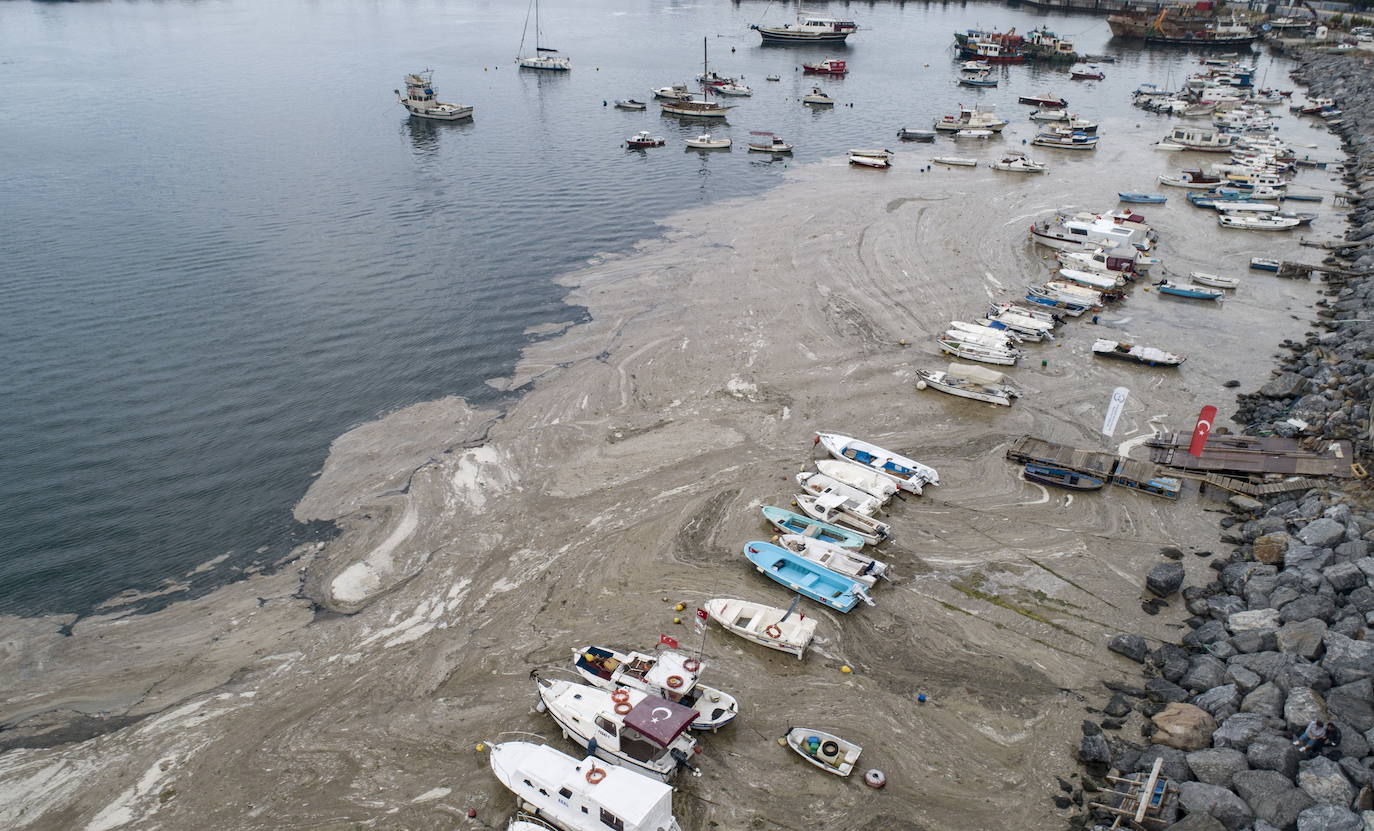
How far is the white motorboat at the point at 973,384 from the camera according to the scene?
1426 inches

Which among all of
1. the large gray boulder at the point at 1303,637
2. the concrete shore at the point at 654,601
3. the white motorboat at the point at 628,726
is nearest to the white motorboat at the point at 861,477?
the concrete shore at the point at 654,601

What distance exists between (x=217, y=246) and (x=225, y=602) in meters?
35.9

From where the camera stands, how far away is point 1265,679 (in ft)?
65.5

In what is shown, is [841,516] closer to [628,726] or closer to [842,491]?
[842,491]

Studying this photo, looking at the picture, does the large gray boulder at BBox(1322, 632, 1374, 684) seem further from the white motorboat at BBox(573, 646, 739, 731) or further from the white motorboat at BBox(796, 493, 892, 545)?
the white motorboat at BBox(573, 646, 739, 731)

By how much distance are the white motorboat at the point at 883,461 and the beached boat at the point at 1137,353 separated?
1449cm

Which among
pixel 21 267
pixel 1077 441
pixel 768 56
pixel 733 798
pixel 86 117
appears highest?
pixel 768 56

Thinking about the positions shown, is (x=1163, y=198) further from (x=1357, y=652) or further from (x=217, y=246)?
(x=217, y=246)

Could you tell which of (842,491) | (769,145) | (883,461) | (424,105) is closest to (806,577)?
Result: (842,491)

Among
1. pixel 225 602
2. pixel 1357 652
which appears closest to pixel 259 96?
pixel 225 602

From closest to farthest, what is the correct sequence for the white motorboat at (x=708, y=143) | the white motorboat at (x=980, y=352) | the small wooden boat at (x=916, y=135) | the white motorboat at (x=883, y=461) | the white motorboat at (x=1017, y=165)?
the white motorboat at (x=883, y=461), the white motorboat at (x=980, y=352), the white motorboat at (x=1017, y=165), the white motorboat at (x=708, y=143), the small wooden boat at (x=916, y=135)

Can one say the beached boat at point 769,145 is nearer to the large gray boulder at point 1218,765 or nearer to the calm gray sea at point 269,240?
the calm gray sea at point 269,240

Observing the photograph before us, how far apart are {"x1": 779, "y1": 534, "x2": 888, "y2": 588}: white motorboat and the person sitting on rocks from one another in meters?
11.0

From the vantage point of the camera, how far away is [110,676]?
23.2m
